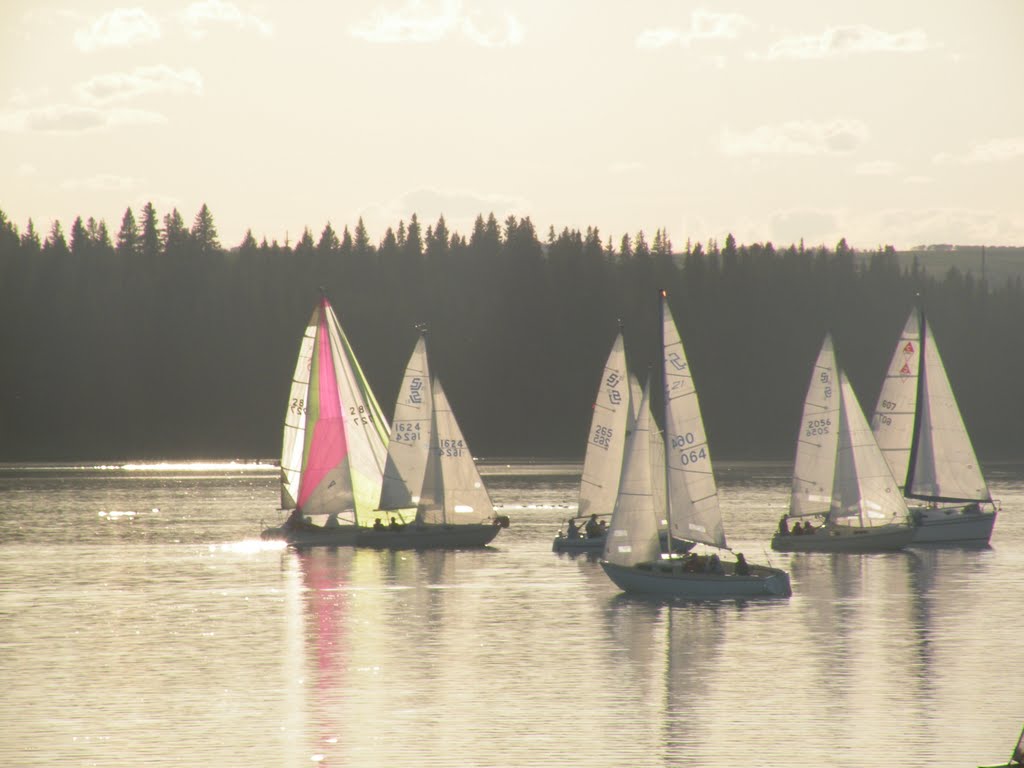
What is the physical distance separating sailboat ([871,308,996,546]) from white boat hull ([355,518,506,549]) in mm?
20721

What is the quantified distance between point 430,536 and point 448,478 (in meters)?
3.09

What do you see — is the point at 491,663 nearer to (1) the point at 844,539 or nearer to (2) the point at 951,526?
(1) the point at 844,539

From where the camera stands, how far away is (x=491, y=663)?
49.2 m

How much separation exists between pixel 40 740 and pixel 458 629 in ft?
70.2

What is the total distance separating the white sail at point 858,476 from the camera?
81062mm

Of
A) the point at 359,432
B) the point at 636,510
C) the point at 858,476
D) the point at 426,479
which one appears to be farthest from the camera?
the point at 359,432

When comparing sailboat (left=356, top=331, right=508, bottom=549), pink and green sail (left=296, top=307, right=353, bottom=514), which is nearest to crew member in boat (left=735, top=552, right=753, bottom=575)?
sailboat (left=356, top=331, right=508, bottom=549)

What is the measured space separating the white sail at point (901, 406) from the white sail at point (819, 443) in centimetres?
678

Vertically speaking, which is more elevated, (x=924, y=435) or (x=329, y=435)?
(x=329, y=435)

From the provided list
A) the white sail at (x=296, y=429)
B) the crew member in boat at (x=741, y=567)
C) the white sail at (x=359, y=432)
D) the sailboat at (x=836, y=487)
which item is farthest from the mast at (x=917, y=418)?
the white sail at (x=296, y=429)

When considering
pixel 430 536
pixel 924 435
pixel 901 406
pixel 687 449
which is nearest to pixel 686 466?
pixel 687 449

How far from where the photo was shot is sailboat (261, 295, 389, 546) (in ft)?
292

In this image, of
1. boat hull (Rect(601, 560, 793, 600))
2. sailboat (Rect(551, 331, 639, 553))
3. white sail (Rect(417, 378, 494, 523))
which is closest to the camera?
boat hull (Rect(601, 560, 793, 600))

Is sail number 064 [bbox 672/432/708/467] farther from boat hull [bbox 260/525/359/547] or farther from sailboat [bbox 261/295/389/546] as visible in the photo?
boat hull [bbox 260/525/359/547]
